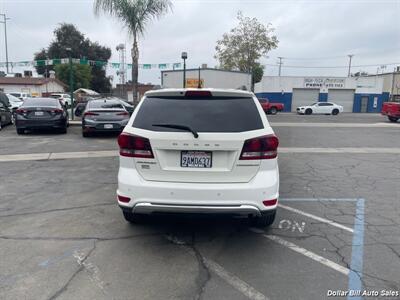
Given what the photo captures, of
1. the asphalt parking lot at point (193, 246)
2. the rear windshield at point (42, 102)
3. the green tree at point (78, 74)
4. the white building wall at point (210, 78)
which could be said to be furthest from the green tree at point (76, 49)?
the asphalt parking lot at point (193, 246)

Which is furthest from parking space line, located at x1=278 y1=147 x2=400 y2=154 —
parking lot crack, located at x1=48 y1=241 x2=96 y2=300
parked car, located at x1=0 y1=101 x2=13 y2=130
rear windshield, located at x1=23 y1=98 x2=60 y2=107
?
parked car, located at x1=0 y1=101 x2=13 y2=130

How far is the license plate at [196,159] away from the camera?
371cm

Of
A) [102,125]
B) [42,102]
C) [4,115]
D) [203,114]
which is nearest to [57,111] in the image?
[42,102]

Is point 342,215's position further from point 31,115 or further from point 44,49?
point 44,49

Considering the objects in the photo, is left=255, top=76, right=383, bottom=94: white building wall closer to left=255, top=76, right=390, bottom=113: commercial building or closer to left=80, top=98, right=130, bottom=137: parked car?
left=255, top=76, right=390, bottom=113: commercial building

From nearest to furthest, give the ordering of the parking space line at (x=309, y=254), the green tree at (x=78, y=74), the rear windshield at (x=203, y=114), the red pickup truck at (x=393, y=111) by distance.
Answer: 1. the parking space line at (x=309, y=254)
2. the rear windshield at (x=203, y=114)
3. the red pickup truck at (x=393, y=111)
4. the green tree at (x=78, y=74)

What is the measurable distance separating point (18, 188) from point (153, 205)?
3.86m

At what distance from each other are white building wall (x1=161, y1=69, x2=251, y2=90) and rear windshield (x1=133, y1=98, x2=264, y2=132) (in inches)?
780

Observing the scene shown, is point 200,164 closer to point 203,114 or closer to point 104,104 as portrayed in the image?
point 203,114

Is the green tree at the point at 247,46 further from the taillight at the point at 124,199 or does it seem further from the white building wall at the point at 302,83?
the taillight at the point at 124,199

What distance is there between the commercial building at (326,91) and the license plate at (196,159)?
1859 inches

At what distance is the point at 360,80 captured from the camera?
5016 cm

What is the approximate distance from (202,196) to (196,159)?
0.39 metres

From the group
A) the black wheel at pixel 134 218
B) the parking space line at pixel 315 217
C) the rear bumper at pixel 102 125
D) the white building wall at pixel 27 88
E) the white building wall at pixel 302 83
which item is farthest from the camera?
the white building wall at pixel 27 88
